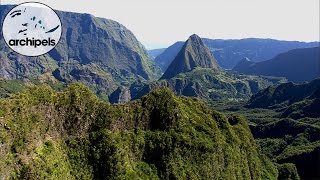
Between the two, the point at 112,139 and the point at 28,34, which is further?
the point at 112,139

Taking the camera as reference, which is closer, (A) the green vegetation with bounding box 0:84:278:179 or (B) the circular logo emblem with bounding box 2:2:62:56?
(B) the circular logo emblem with bounding box 2:2:62:56

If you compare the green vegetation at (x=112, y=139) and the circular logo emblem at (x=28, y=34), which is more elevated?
the circular logo emblem at (x=28, y=34)

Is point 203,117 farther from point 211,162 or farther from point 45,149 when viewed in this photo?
point 45,149

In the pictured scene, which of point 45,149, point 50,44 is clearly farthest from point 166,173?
point 50,44

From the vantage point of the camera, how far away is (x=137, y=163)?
97688mm

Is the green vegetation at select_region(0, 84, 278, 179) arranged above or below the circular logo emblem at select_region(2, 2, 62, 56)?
below

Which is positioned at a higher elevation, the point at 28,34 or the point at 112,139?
the point at 28,34

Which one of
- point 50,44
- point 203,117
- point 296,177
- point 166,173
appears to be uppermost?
point 50,44

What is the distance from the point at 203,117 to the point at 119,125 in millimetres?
28150

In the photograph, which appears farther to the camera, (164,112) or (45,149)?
(164,112)

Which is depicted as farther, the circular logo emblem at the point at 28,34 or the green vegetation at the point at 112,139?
the green vegetation at the point at 112,139

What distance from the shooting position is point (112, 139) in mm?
93125

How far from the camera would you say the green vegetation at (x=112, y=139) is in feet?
256

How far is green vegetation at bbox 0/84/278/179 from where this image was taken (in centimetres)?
7800
